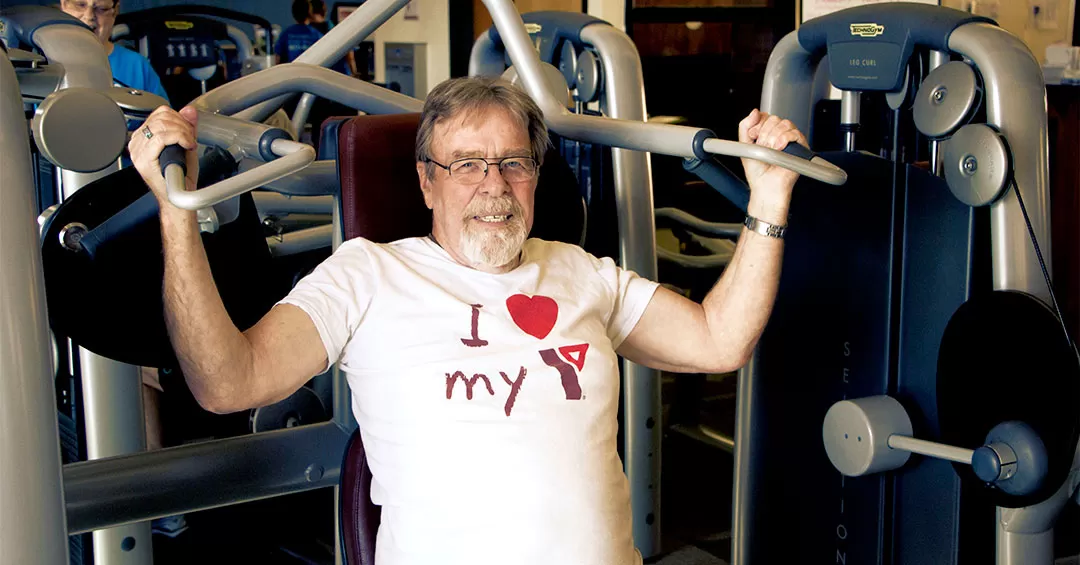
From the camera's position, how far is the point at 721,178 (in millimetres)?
1625

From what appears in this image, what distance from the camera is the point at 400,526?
1480 mm

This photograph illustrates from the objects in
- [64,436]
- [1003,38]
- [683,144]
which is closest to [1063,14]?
[1003,38]

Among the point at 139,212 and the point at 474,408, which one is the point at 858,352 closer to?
the point at 474,408

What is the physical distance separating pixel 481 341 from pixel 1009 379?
873 mm

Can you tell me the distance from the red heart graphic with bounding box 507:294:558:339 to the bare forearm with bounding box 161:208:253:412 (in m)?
0.43

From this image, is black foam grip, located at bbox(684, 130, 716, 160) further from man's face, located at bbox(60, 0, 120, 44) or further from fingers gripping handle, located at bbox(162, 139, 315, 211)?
man's face, located at bbox(60, 0, 120, 44)

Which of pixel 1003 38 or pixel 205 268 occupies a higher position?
pixel 1003 38

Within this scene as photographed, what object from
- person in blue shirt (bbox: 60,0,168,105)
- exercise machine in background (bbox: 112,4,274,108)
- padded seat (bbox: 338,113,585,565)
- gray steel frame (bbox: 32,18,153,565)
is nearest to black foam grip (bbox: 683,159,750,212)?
padded seat (bbox: 338,113,585,565)

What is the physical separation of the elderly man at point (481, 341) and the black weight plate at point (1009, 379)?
36 cm

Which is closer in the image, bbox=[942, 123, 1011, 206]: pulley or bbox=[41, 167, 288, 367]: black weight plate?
bbox=[41, 167, 288, 367]: black weight plate

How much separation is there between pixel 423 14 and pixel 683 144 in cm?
601

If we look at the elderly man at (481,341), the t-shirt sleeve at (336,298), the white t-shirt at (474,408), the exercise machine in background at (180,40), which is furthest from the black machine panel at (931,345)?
the exercise machine in background at (180,40)

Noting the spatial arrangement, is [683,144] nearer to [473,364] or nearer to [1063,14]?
[473,364]

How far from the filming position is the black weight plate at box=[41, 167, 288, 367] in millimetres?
1440
